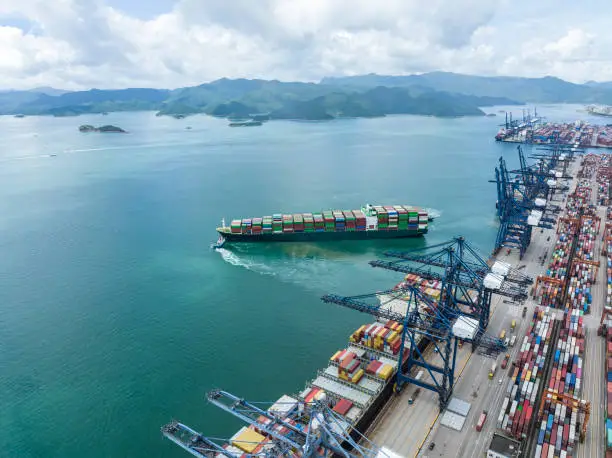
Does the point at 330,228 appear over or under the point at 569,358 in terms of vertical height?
over

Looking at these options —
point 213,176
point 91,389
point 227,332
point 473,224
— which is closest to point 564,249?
point 473,224

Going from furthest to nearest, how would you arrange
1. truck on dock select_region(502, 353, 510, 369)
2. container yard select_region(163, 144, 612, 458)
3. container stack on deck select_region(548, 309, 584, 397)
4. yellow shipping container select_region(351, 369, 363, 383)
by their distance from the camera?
truck on dock select_region(502, 353, 510, 369) < container stack on deck select_region(548, 309, 584, 397) < yellow shipping container select_region(351, 369, 363, 383) < container yard select_region(163, 144, 612, 458)

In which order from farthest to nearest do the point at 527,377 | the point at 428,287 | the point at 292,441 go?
the point at 428,287 → the point at 527,377 → the point at 292,441

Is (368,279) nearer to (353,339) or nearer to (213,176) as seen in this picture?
(353,339)

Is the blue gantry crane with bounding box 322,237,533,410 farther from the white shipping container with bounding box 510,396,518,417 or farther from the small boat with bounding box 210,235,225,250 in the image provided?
the small boat with bounding box 210,235,225,250

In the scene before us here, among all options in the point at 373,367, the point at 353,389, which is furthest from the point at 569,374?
the point at 353,389

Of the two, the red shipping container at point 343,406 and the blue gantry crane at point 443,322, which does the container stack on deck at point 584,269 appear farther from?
the red shipping container at point 343,406

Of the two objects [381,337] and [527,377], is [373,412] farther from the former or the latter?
[527,377]

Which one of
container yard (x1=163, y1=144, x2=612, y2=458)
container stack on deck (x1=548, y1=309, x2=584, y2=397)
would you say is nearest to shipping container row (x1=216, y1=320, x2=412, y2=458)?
container yard (x1=163, y1=144, x2=612, y2=458)
